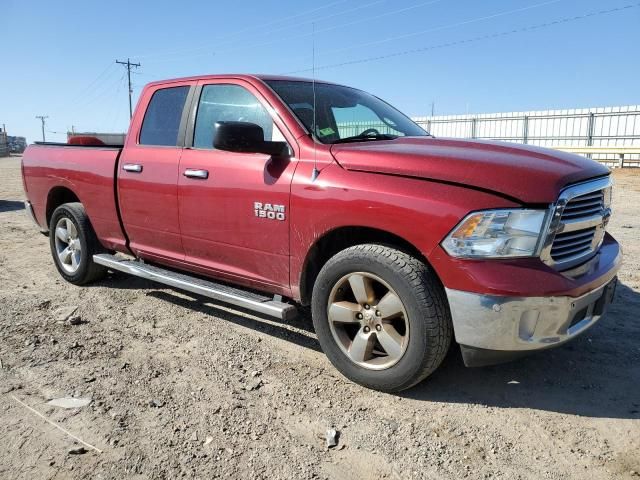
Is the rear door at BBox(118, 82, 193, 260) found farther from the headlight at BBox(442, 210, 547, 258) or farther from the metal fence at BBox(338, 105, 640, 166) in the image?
the metal fence at BBox(338, 105, 640, 166)

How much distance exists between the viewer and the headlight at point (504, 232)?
2623mm

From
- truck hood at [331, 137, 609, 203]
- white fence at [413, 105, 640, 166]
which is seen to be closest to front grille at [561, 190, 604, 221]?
truck hood at [331, 137, 609, 203]

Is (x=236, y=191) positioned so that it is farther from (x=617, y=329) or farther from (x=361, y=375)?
(x=617, y=329)

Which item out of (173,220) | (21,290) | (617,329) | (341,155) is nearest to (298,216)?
(341,155)

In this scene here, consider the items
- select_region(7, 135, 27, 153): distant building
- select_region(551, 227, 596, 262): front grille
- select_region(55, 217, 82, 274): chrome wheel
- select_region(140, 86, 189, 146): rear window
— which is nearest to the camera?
select_region(551, 227, 596, 262): front grille

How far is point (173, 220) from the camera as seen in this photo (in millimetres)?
4145

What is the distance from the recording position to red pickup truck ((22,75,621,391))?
105 inches

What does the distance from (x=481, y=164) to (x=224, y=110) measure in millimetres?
2050

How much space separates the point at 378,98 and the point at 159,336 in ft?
9.10

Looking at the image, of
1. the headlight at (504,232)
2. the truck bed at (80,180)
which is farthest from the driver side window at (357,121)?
the truck bed at (80,180)

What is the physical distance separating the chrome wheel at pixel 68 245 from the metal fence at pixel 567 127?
58.2ft

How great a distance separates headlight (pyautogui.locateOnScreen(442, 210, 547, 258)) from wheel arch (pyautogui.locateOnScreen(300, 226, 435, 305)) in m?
0.36

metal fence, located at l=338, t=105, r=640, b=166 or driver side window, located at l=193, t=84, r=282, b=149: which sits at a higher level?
metal fence, located at l=338, t=105, r=640, b=166

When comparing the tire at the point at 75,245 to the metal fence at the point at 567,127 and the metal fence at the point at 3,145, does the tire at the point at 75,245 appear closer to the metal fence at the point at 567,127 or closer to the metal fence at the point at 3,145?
the metal fence at the point at 567,127
